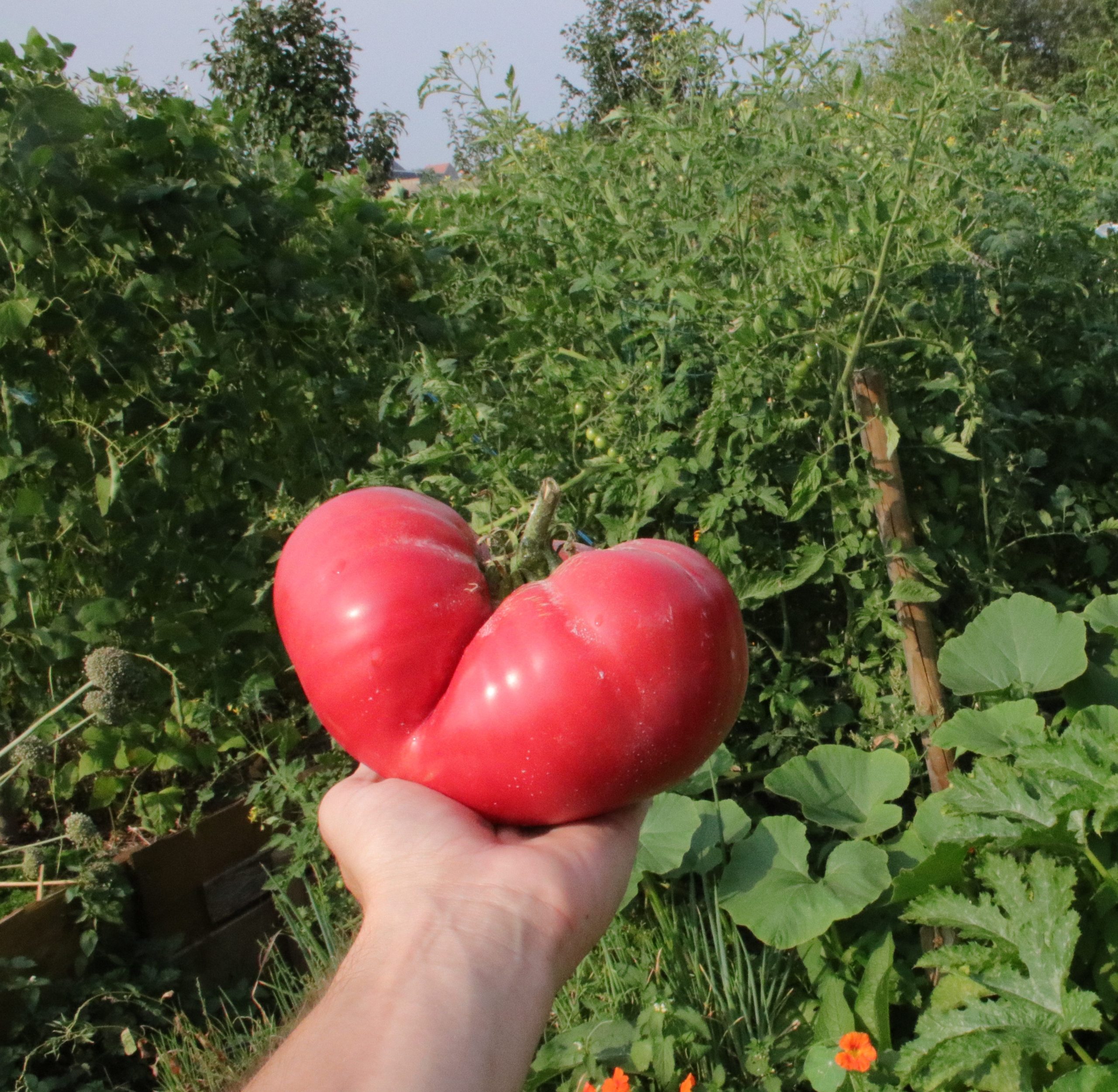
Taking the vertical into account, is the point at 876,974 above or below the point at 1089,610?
below

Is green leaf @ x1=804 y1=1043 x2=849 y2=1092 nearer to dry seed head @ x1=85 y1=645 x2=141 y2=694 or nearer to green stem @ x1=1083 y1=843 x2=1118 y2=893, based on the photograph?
green stem @ x1=1083 y1=843 x2=1118 y2=893

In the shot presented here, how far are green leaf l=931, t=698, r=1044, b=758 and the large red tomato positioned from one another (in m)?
1.19

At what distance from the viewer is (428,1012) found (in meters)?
0.99

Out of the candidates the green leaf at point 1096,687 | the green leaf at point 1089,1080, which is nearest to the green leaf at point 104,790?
the green leaf at point 1089,1080

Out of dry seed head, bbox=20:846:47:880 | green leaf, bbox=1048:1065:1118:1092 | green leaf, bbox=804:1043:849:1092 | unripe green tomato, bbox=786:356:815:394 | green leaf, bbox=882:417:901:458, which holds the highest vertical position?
unripe green tomato, bbox=786:356:815:394

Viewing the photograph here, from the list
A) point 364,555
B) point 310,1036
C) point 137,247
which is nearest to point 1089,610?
point 364,555

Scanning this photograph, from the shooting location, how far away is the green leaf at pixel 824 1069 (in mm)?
1788

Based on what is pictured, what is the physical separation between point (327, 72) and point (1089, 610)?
13.2m

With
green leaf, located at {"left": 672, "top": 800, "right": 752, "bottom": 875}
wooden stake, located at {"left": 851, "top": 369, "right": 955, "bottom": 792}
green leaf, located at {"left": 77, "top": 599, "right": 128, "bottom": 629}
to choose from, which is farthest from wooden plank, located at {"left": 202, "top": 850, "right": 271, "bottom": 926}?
wooden stake, located at {"left": 851, "top": 369, "right": 955, "bottom": 792}

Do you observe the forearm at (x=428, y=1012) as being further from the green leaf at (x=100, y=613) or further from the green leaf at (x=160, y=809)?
the green leaf at (x=160, y=809)

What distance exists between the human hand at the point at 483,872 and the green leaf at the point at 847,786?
107 cm

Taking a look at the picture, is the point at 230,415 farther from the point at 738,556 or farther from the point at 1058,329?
the point at 1058,329

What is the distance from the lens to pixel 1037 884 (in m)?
1.71

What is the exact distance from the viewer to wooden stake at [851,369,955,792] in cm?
225
